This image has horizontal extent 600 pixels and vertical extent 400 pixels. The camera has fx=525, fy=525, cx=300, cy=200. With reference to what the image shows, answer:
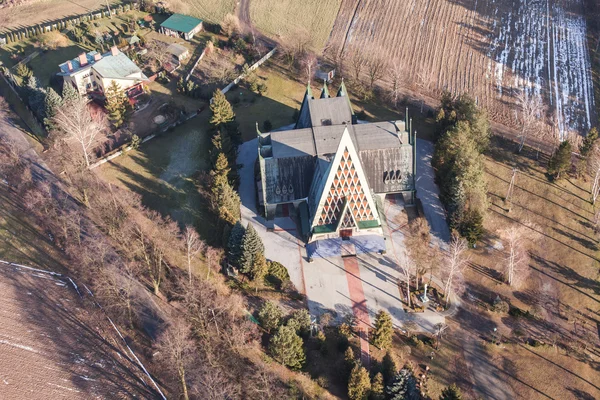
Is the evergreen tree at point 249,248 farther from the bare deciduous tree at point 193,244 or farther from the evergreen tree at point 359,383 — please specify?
the evergreen tree at point 359,383

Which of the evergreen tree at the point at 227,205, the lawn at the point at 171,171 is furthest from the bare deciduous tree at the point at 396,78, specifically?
the evergreen tree at the point at 227,205

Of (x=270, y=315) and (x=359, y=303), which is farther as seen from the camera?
(x=359, y=303)

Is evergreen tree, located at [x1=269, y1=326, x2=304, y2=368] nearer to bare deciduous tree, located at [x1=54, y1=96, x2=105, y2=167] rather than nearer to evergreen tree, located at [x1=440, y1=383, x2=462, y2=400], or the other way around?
evergreen tree, located at [x1=440, y1=383, x2=462, y2=400]

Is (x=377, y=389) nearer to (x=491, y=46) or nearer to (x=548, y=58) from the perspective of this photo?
(x=491, y=46)

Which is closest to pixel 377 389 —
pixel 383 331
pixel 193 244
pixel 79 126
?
pixel 383 331

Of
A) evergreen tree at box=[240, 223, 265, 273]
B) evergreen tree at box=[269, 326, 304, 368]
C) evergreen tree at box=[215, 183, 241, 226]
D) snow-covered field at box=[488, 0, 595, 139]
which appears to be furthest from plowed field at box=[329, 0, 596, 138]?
evergreen tree at box=[269, 326, 304, 368]

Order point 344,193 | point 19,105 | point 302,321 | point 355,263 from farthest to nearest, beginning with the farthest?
point 19,105 → point 355,263 → point 344,193 → point 302,321
